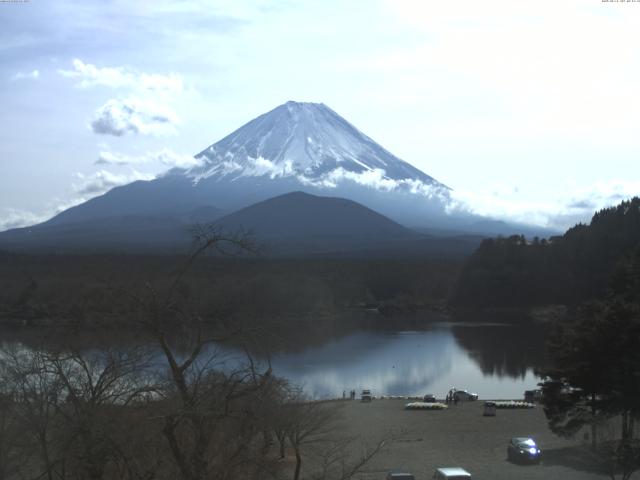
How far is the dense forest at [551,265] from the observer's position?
123 ft

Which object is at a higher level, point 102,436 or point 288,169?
point 288,169

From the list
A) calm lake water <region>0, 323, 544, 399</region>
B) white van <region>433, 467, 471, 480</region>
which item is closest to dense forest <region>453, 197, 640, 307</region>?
calm lake water <region>0, 323, 544, 399</region>

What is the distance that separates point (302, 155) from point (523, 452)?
9519 cm

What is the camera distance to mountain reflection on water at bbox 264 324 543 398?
17.3 m

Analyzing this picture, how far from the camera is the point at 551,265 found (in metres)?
40.0

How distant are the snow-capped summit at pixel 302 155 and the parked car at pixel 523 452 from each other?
89654 millimetres

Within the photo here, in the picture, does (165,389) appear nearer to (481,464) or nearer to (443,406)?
(481,464)

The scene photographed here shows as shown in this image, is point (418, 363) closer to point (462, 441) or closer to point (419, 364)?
point (419, 364)

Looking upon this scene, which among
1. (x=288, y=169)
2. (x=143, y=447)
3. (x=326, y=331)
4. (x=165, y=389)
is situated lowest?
(x=326, y=331)

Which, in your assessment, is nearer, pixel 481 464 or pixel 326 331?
pixel 481 464

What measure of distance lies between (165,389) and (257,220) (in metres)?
75.5

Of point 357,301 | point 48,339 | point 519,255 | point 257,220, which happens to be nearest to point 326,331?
point 357,301

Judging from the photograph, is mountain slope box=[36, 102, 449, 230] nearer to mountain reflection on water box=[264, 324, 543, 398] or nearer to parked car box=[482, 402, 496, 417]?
Answer: mountain reflection on water box=[264, 324, 543, 398]

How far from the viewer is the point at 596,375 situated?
8.67 meters
